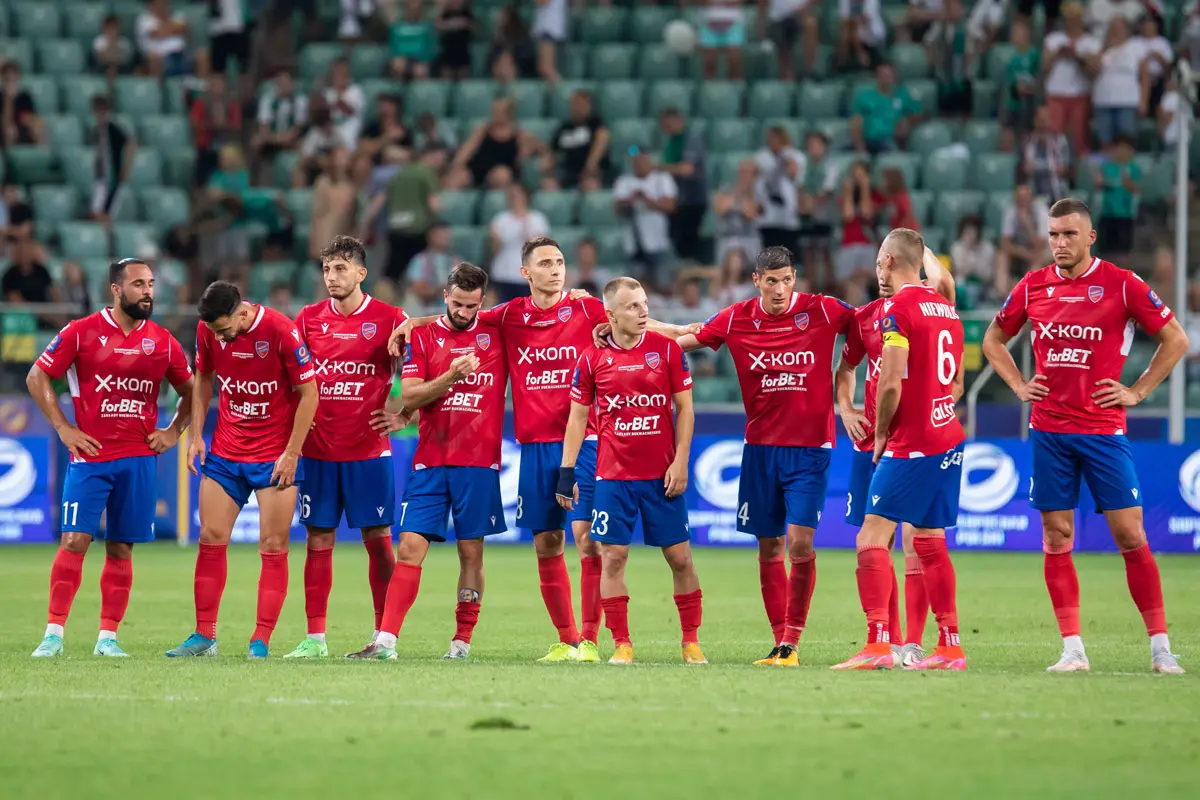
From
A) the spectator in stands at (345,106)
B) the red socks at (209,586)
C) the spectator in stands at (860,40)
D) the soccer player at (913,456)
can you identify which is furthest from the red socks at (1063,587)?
the spectator in stands at (860,40)

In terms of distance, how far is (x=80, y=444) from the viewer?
34.3ft

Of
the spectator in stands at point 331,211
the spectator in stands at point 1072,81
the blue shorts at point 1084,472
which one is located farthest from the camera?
the spectator in stands at point 1072,81

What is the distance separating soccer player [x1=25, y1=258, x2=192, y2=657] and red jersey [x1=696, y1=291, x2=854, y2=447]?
3570 millimetres

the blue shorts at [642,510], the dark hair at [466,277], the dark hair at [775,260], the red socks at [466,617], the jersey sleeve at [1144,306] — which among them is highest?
the dark hair at [775,260]

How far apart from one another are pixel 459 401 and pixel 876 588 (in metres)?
2.75

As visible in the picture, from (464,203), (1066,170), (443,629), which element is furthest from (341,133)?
(443,629)

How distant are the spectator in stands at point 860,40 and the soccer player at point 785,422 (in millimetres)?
15693

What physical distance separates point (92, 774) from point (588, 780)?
181cm

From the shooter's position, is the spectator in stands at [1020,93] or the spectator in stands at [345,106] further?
the spectator in stands at [345,106]

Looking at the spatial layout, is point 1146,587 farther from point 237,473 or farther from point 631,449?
point 237,473

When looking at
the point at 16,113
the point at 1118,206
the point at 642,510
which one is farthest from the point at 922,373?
the point at 16,113

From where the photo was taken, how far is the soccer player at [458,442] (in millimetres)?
10109

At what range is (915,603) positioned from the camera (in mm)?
9578

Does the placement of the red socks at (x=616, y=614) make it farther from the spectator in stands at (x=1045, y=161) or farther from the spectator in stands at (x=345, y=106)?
the spectator in stands at (x=345, y=106)
